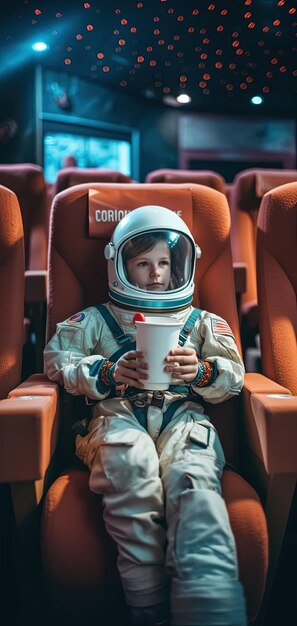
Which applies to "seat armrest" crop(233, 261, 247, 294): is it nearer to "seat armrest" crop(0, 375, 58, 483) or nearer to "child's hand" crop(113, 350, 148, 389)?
"child's hand" crop(113, 350, 148, 389)

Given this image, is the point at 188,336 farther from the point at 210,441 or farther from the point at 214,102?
the point at 214,102

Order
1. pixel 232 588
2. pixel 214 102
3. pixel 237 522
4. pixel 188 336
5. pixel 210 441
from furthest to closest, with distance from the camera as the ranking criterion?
pixel 214 102, pixel 188 336, pixel 210 441, pixel 237 522, pixel 232 588

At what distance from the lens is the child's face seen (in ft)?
4.41

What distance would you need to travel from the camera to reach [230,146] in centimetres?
703

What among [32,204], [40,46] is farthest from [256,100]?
[32,204]

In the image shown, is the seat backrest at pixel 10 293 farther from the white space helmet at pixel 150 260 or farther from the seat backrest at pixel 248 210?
the seat backrest at pixel 248 210

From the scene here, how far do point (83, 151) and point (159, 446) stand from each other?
5.28 m

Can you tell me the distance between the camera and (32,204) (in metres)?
2.42

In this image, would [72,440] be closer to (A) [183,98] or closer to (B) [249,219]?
(B) [249,219]

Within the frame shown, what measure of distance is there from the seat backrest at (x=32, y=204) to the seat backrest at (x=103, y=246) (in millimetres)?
927

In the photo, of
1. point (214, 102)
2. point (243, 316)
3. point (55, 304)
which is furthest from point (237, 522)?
point (214, 102)

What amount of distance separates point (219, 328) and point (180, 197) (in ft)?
1.31

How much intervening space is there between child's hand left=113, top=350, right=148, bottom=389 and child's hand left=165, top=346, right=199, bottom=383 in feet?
0.16

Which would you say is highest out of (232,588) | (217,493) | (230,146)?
(230,146)
